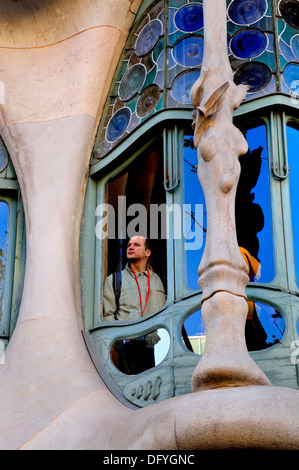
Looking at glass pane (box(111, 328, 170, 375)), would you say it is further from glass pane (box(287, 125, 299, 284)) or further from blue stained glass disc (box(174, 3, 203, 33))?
blue stained glass disc (box(174, 3, 203, 33))

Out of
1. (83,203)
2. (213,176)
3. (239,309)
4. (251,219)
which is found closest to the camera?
(239,309)

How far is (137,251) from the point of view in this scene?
32.0 feet

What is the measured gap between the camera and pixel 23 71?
1062 cm

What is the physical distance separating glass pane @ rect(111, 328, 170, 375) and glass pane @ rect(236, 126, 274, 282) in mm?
945

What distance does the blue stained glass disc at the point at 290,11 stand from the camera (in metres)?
9.93

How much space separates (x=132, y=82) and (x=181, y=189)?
1.43 m

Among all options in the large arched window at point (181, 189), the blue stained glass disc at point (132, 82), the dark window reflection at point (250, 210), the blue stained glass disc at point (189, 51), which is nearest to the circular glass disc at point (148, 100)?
the large arched window at point (181, 189)

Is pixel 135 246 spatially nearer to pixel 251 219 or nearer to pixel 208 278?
pixel 251 219

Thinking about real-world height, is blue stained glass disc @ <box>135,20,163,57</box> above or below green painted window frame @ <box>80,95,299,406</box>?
above

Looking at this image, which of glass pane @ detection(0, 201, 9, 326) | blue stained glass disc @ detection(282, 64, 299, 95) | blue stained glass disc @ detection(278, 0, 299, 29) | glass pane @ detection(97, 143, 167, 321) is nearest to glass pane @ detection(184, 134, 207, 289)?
glass pane @ detection(97, 143, 167, 321)

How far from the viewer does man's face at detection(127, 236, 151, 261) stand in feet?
31.9

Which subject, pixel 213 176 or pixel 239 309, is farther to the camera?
pixel 213 176
